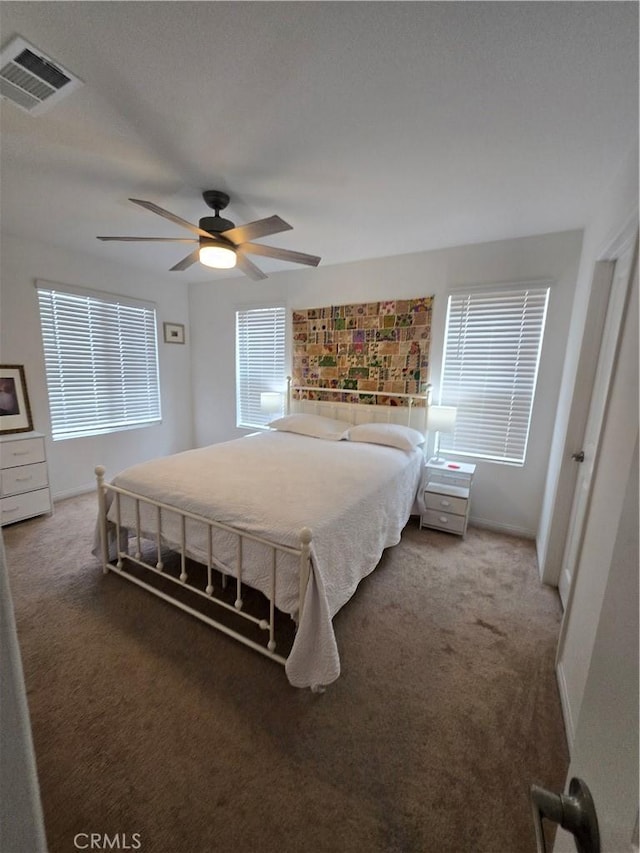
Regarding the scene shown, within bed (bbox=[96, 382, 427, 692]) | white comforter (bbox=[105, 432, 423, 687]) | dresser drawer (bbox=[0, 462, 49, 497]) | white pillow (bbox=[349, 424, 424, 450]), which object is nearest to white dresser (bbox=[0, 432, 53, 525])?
dresser drawer (bbox=[0, 462, 49, 497])

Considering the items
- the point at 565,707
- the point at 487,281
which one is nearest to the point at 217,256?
the point at 487,281

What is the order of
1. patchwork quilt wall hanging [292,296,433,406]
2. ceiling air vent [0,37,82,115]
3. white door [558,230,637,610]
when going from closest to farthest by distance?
ceiling air vent [0,37,82,115] → white door [558,230,637,610] → patchwork quilt wall hanging [292,296,433,406]

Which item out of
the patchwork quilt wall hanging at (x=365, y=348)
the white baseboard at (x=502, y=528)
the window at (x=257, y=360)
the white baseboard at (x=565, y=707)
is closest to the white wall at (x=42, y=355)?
the window at (x=257, y=360)

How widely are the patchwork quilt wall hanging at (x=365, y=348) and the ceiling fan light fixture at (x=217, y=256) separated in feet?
5.30

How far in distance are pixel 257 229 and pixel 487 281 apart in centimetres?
211

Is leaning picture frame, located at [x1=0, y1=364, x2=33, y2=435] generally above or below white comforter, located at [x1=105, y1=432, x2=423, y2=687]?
above

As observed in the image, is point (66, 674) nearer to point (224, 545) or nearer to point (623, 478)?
point (224, 545)

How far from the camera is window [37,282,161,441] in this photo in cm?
341

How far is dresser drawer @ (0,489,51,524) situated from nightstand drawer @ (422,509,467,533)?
3580 millimetres

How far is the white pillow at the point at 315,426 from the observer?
11.1ft

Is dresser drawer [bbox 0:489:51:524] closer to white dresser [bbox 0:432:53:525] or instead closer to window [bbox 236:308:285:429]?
white dresser [bbox 0:432:53:525]

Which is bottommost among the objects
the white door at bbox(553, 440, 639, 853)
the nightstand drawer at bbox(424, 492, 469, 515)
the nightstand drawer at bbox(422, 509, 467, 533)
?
the nightstand drawer at bbox(422, 509, 467, 533)

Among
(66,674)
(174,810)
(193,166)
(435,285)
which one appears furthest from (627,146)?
(66,674)

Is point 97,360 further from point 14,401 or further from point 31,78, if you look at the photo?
point 31,78
